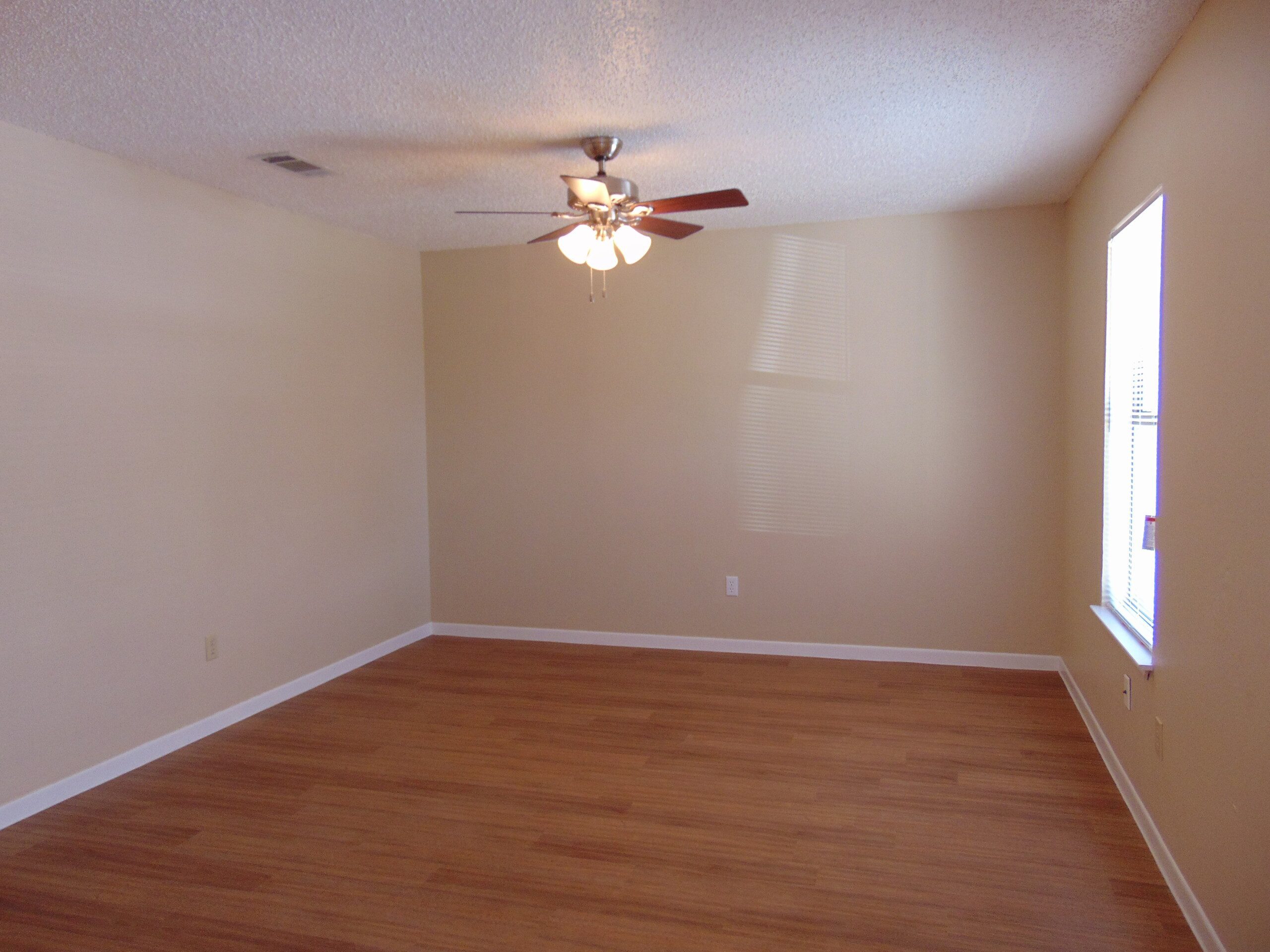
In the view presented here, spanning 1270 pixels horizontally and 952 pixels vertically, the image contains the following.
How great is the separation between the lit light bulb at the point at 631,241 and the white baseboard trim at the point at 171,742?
8.63ft

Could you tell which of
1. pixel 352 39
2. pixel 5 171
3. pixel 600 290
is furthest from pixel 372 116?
pixel 600 290

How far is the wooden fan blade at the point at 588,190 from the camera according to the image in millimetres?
3023

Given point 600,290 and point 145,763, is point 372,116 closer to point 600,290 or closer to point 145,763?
point 600,290

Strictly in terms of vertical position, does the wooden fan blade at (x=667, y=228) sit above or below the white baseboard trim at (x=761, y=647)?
above

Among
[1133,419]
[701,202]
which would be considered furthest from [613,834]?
[1133,419]

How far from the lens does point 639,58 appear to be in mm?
2648

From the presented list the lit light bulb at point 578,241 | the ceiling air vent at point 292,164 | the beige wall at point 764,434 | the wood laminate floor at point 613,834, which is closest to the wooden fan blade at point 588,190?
the lit light bulb at point 578,241

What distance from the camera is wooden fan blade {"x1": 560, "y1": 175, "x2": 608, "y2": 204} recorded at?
3023 millimetres

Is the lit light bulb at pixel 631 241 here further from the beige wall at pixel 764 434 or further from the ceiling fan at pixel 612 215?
the beige wall at pixel 764 434

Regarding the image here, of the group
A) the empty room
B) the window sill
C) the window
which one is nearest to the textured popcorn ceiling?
the empty room

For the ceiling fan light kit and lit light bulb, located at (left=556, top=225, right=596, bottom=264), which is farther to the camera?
lit light bulb, located at (left=556, top=225, right=596, bottom=264)

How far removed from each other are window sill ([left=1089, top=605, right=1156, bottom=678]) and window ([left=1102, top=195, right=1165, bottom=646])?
0.03m

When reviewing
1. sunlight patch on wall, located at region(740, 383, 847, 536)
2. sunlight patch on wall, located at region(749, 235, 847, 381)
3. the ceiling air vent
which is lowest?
sunlight patch on wall, located at region(740, 383, 847, 536)

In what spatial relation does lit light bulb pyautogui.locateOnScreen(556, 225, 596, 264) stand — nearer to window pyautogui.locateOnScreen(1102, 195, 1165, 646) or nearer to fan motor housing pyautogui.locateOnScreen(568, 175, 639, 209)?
fan motor housing pyautogui.locateOnScreen(568, 175, 639, 209)
